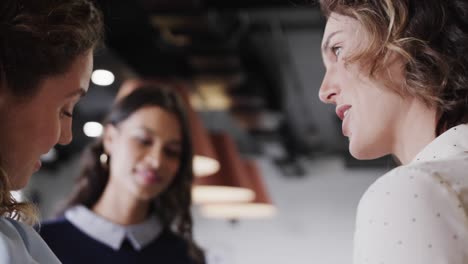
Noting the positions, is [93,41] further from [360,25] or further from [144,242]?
[144,242]

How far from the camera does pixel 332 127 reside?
7.67 metres

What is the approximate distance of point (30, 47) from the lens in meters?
0.97

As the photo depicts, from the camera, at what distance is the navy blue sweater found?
2.10 meters

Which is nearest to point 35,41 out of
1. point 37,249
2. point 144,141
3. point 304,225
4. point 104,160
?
point 37,249

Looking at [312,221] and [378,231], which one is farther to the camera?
[312,221]

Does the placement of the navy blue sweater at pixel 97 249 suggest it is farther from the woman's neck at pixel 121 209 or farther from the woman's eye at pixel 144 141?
the woman's eye at pixel 144 141

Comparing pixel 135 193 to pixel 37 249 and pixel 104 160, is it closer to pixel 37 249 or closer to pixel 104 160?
pixel 104 160

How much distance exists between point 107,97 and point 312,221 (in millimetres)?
2716

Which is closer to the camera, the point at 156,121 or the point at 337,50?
the point at 337,50

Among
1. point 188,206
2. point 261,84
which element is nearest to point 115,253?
point 188,206

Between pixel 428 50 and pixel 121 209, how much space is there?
1.39 m

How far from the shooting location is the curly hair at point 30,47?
951 mm

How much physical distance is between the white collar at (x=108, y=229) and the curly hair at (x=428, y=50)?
126cm

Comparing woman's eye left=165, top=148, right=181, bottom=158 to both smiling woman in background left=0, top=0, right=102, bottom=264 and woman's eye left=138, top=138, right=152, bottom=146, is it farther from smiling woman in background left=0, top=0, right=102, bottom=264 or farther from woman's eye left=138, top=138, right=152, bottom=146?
smiling woman in background left=0, top=0, right=102, bottom=264
